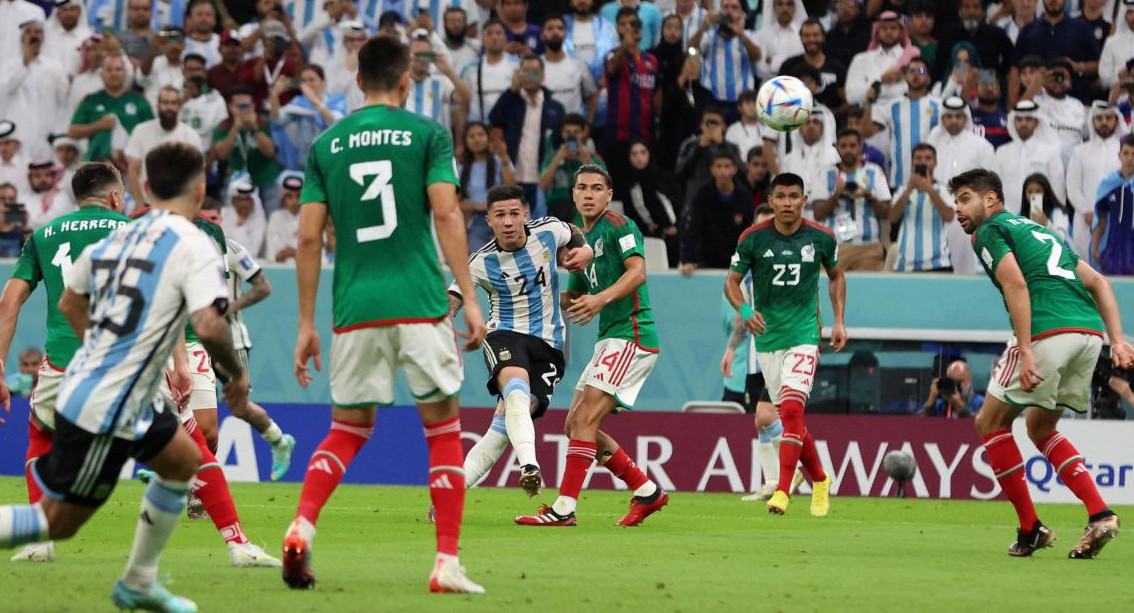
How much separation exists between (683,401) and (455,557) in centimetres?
1175

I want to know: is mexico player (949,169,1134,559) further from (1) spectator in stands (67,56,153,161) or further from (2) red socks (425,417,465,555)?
(1) spectator in stands (67,56,153,161)

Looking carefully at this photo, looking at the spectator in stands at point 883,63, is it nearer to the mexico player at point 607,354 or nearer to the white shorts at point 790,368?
the white shorts at point 790,368

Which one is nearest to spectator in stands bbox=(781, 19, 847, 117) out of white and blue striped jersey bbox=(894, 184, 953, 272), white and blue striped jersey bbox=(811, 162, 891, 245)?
white and blue striped jersey bbox=(811, 162, 891, 245)

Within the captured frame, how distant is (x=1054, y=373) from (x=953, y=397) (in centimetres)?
788

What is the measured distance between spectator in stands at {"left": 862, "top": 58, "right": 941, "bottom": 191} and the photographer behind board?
8.38 feet

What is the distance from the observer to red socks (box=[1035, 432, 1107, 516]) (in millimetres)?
9984

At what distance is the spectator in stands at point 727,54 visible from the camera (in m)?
20.2

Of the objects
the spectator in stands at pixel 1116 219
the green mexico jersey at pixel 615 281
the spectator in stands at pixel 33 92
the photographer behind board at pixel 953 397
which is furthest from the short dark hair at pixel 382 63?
the spectator in stands at pixel 33 92

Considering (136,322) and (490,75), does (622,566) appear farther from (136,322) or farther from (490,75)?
(490,75)

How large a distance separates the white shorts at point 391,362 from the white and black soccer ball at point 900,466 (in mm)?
10211

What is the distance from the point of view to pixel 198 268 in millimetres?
6191

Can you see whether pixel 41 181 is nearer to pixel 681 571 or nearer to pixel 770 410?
pixel 770 410

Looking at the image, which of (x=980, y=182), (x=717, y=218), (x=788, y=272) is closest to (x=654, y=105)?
(x=717, y=218)

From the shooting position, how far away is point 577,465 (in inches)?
465
